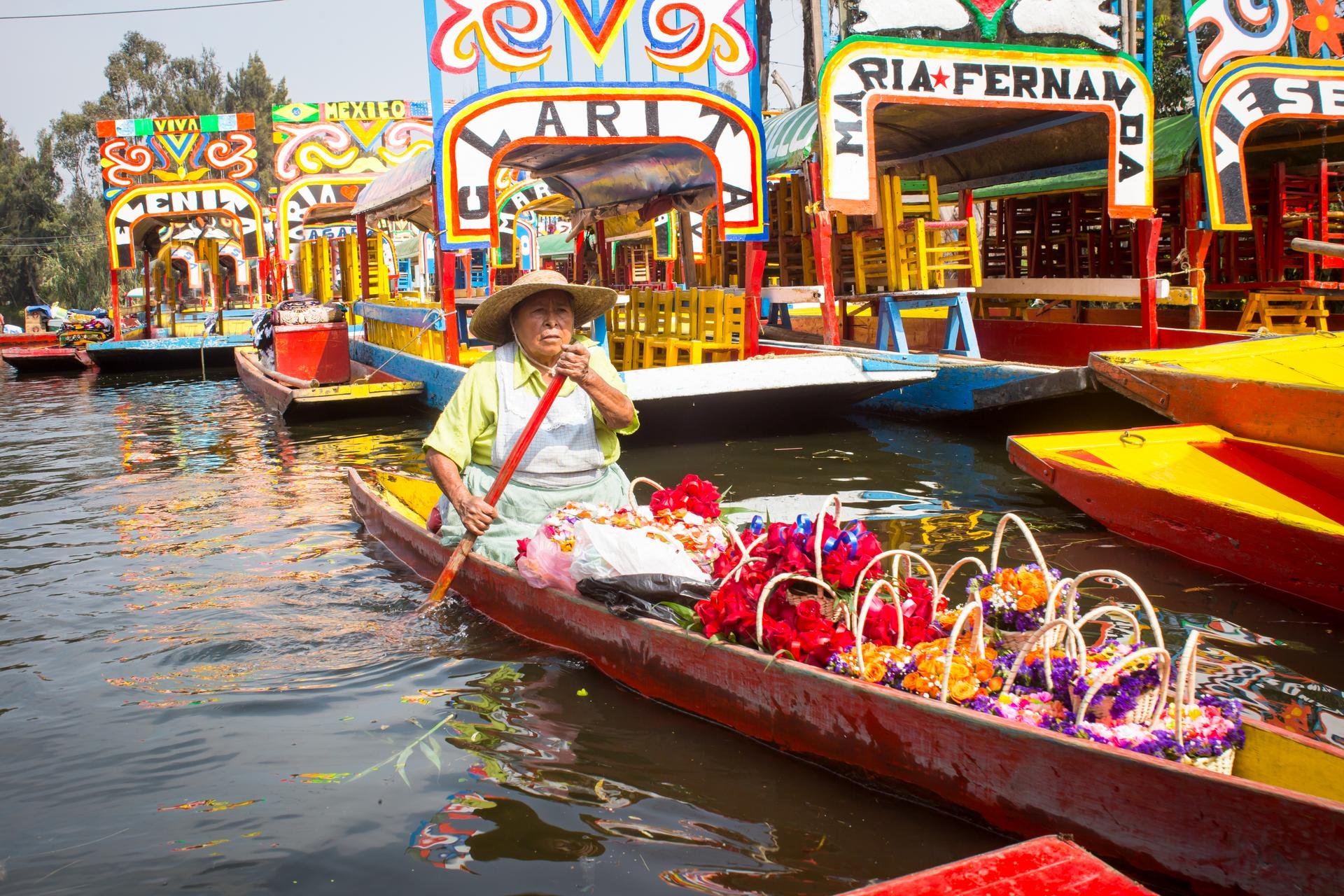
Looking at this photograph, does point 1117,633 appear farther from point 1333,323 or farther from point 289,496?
point 1333,323

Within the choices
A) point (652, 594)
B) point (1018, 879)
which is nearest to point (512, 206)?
point (652, 594)

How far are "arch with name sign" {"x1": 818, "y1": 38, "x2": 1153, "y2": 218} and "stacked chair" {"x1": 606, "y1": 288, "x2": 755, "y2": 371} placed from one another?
157 centimetres

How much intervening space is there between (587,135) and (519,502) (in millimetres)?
6318

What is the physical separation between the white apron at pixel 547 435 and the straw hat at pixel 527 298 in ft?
0.34

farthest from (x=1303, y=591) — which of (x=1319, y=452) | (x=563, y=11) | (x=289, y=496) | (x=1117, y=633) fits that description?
(x=563, y=11)

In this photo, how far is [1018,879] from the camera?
86.6 inches

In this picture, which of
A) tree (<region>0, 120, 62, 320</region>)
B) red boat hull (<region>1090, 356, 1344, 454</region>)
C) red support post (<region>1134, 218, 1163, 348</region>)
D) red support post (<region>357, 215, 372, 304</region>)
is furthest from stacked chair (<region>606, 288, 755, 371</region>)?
tree (<region>0, 120, 62, 320</region>)

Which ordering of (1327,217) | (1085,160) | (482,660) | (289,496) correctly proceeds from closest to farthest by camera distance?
1. (482,660)
2. (289,496)
3. (1327,217)
4. (1085,160)

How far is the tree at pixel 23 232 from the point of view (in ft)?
170

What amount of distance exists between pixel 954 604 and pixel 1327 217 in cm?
946

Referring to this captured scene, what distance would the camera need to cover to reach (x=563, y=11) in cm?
1071

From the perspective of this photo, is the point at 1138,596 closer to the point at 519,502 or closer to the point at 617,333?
the point at 519,502

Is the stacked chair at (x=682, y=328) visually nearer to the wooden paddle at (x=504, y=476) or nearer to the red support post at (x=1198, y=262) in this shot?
the red support post at (x=1198, y=262)

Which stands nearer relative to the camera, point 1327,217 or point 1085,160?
point 1327,217
